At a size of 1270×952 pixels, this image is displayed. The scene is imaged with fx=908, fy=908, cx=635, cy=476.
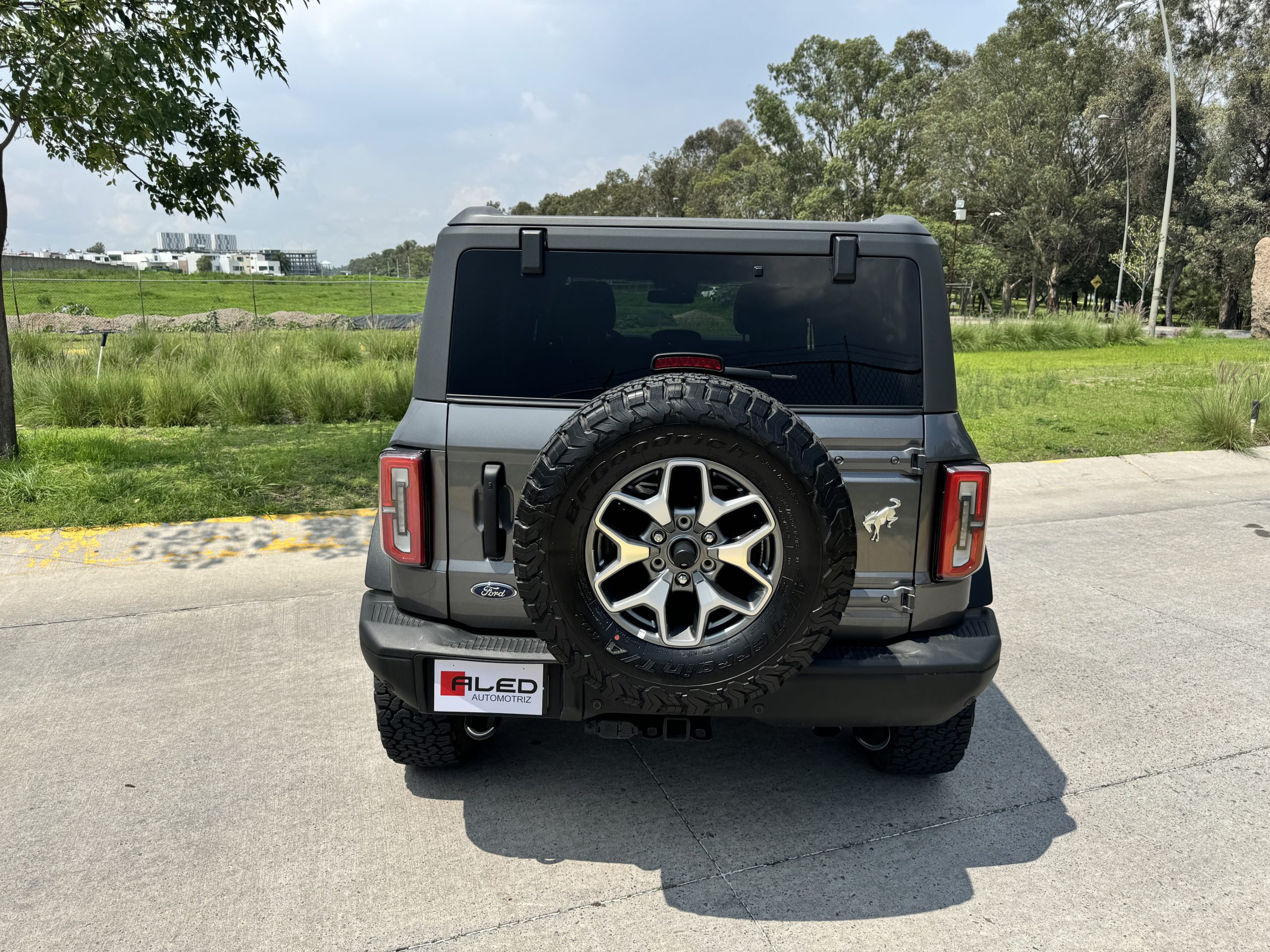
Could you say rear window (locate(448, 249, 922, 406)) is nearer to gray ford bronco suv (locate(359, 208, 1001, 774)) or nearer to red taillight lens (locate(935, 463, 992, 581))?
gray ford bronco suv (locate(359, 208, 1001, 774))

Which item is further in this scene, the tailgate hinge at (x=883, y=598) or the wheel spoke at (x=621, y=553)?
the tailgate hinge at (x=883, y=598)

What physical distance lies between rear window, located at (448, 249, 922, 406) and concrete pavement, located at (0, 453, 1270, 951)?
61.1 inches

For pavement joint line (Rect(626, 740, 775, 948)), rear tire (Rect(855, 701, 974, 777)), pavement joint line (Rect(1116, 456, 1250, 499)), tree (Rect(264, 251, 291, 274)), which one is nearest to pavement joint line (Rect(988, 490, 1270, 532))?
pavement joint line (Rect(1116, 456, 1250, 499))

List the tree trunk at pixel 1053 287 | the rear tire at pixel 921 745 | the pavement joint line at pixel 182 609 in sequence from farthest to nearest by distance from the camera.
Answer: the tree trunk at pixel 1053 287 < the pavement joint line at pixel 182 609 < the rear tire at pixel 921 745

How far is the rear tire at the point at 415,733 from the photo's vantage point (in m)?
3.31

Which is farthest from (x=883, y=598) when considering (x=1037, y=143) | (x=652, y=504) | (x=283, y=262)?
(x=283, y=262)

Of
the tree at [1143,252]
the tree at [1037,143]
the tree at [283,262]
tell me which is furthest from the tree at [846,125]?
the tree at [283,262]

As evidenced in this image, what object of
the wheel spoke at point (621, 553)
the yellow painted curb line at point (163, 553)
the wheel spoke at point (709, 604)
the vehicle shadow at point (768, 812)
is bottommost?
the vehicle shadow at point (768, 812)

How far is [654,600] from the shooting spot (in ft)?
8.65

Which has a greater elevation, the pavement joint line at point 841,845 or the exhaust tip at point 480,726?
the exhaust tip at point 480,726

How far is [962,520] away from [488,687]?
5.30 ft

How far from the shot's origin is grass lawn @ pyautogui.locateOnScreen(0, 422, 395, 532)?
6969mm

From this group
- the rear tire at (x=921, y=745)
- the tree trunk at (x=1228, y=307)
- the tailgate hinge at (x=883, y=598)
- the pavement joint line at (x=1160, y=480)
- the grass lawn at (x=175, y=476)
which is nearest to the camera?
the tailgate hinge at (x=883, y=598)

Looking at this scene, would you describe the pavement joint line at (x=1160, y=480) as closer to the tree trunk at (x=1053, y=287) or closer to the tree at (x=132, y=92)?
the tree at (x=132, y=92)
